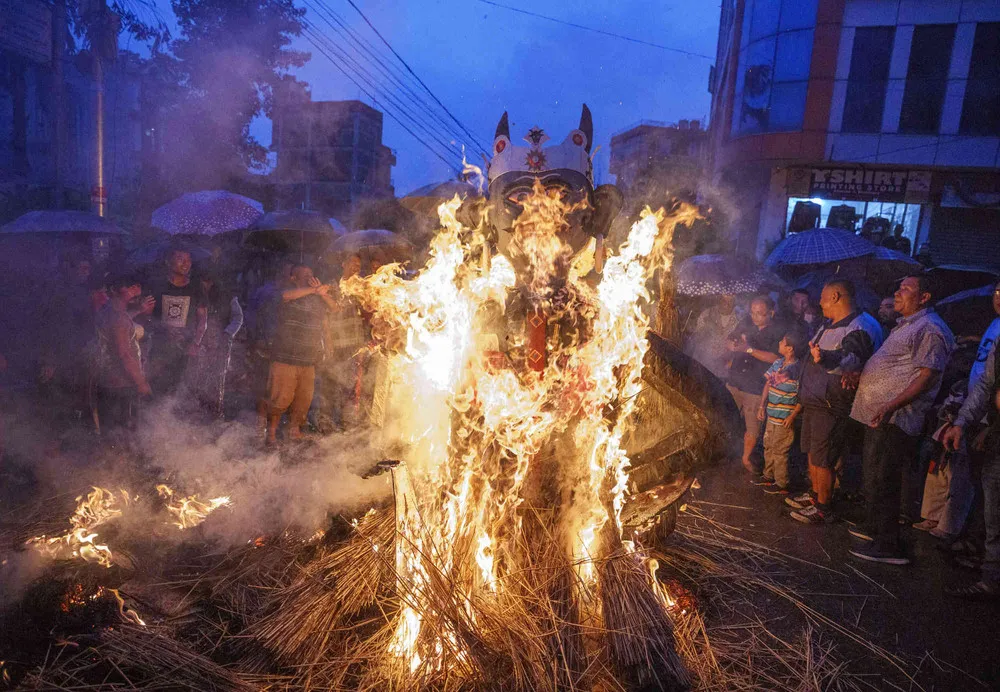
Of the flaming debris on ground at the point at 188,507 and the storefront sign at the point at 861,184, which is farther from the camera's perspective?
the storefront sign at the point at 861,184

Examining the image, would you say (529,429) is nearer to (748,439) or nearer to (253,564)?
(253,564)

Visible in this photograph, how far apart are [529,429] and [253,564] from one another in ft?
6.71

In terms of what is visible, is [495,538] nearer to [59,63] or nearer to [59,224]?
[59,224]

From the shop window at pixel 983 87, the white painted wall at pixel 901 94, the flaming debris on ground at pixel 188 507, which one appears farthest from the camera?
the white painted wall at pixel 901 94

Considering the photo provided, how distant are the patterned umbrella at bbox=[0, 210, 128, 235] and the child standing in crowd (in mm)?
9160

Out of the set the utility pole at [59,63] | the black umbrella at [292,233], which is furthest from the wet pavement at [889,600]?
the utility pole at [59,63]

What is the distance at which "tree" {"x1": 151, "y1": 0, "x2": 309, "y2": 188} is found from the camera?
43.2 ft

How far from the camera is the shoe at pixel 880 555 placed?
4.74 meters

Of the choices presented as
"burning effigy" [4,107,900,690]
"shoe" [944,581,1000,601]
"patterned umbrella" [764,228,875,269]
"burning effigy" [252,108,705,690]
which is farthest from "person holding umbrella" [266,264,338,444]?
"patterned umbrella" [764,228,875,269]

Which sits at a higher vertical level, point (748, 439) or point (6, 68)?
point (6, 68)

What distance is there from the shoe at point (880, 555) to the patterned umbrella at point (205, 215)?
10121 millimetres

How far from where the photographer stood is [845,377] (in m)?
5.27

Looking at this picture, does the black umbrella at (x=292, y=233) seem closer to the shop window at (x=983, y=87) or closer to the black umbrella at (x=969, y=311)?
the black umbrella at (x=969, y=311)

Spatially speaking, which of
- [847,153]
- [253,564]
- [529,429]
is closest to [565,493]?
[529,429]
